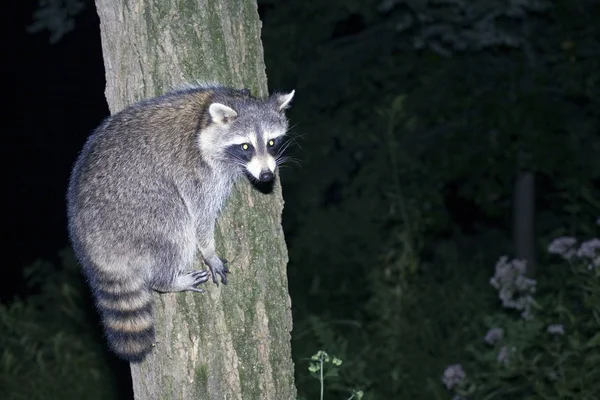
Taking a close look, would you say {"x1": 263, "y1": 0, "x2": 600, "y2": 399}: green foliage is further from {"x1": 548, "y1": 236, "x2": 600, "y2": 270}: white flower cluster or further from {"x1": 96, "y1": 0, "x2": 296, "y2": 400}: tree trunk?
{"x1": 96, "y1": 0, "x2": 296, "y2": 400}: tree trunk

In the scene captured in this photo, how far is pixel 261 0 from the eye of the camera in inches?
323

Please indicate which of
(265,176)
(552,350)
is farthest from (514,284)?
(265,176)

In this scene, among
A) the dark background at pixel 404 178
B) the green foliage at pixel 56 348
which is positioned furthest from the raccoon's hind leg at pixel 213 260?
the green foliage at pixel 56 348

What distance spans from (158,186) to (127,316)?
0.60 m

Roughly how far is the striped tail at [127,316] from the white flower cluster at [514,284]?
9.72 feet

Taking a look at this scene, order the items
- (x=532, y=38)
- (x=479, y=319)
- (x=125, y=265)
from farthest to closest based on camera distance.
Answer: (x=532, y=38), (x=479, y=319), (x=125, y=265)

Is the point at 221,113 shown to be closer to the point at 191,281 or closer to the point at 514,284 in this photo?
the point at 191,281

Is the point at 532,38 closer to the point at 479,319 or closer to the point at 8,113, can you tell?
the point at 479,319

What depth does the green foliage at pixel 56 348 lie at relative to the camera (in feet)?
24.2

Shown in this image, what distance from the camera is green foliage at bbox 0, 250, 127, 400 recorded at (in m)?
7.38

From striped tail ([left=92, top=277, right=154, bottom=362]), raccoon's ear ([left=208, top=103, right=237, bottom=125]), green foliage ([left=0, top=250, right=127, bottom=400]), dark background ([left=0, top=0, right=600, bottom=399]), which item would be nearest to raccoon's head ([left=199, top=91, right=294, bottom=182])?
raccoon's ear ([left=208, top=103, right=237, bottom=125])

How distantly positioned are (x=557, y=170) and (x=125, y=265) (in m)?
4.59

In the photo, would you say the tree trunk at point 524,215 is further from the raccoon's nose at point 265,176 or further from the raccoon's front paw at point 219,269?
the raccoon's front paw at point 219,269

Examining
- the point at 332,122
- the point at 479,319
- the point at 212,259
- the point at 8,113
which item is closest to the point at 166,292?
the point at 212,259
